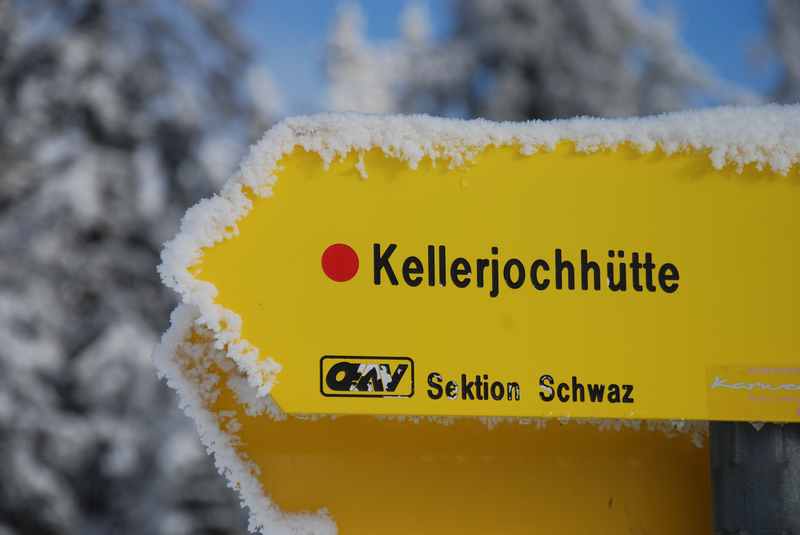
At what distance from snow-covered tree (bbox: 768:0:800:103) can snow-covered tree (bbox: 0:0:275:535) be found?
9.28 m

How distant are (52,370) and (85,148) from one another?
1721 millimetres

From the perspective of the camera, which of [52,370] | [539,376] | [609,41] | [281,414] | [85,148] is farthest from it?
[609,41]

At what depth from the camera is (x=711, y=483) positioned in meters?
1.29

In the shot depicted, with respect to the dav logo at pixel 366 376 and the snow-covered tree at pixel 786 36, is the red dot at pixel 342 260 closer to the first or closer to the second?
the dav logo at pixel 366 376

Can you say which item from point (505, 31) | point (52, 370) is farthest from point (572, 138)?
point (505, 31)

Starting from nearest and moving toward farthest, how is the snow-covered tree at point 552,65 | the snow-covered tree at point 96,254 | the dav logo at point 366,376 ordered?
1. the dav logo at point 366,376
2. the snow-covered tree at point 96,254
3. the snow-covered tree at point 552,65

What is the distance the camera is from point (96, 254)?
6.54m

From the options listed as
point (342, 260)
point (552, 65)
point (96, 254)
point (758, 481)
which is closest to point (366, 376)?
point (342, 260)

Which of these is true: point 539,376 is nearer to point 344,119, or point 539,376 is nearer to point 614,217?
point 614,217

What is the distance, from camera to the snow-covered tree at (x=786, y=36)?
12.9 m

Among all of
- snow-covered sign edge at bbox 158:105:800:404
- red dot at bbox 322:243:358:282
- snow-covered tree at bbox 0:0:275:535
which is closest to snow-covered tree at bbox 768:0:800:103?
snow-covered tree at bbox 0:0:275:535

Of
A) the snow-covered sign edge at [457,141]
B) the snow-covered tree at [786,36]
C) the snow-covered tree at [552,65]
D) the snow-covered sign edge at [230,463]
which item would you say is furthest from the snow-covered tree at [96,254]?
the snow-covered tree at [786,36]

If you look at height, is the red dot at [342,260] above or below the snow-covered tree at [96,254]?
below

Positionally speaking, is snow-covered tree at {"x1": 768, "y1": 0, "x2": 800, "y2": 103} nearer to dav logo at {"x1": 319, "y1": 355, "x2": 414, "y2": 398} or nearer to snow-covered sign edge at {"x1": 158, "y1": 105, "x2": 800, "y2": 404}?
snow-covered sign edge at {"x1": 158, "y1": 105, "x2": 800, "y2": 404}
